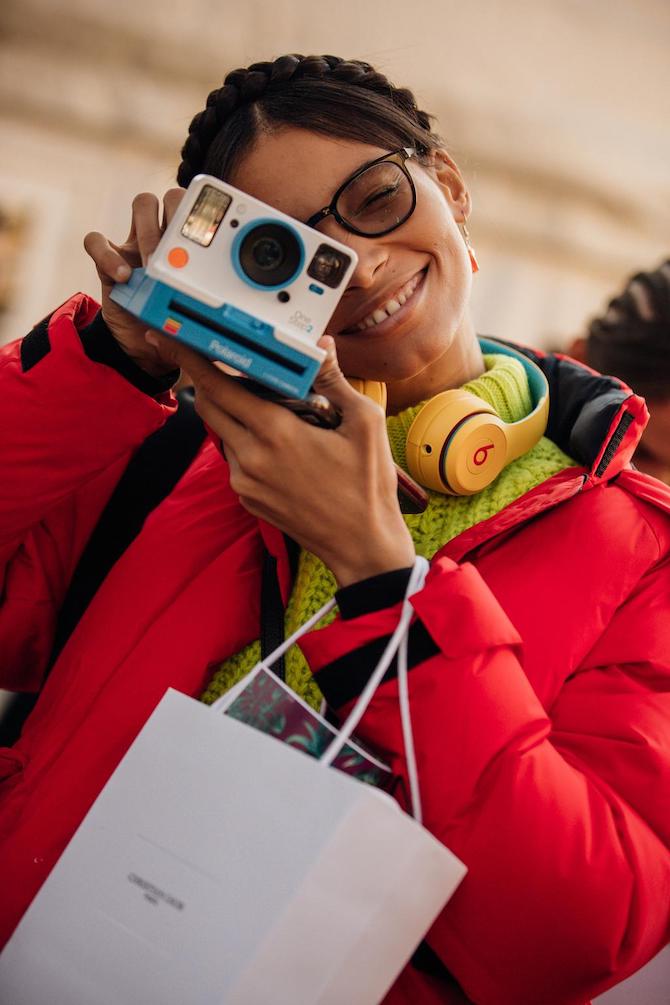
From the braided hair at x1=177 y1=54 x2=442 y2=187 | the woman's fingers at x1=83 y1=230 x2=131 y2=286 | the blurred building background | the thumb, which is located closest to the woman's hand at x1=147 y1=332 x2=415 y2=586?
the thumb

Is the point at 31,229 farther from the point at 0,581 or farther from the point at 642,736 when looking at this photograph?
the point at 642,736

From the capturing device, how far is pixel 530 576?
34.1 inches

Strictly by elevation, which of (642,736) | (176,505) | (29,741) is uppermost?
(642,736)

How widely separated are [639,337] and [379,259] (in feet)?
2.79

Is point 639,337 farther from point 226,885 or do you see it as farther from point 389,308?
point 226,885

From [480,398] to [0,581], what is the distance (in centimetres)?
62

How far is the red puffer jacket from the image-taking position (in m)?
0.70

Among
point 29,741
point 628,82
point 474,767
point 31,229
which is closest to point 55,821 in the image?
point 29,741

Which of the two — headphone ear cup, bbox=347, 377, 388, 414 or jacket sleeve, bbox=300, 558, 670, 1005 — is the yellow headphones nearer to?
headphone ear cup, bbox=347, 377, 388, 414

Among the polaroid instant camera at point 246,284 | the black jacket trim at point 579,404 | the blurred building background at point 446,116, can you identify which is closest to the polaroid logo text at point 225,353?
the polaroid instant camera at point 246,284

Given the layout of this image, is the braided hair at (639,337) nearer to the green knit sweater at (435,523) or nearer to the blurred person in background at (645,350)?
the blurred person in background at (645,350)

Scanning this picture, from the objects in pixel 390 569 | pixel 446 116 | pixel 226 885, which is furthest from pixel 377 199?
pixel 446 116

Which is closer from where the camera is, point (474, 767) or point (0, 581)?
point (474, 767)

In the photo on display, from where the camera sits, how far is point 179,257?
760 mm
